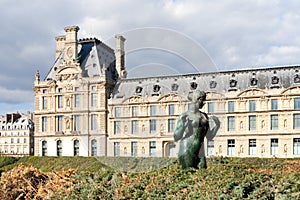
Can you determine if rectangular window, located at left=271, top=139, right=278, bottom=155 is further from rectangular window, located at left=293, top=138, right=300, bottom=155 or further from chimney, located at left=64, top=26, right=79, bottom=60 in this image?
chimney, located at left=64, top=26, right=79, bottom=60

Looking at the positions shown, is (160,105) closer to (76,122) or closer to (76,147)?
(76,122)

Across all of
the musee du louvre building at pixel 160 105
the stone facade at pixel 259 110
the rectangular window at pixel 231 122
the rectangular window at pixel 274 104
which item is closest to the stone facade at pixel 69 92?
the musee du louvre building at pixel 160 105

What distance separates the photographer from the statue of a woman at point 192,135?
10406mm

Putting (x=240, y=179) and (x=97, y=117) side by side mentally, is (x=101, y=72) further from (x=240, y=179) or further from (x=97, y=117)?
(x=240, y=179)

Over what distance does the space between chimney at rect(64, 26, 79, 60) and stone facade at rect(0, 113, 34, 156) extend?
33.7m

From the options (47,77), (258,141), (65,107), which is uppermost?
(47,77)

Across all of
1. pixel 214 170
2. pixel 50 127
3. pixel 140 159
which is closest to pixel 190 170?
pixel 214 170

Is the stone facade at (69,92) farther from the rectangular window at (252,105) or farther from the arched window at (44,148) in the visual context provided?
the rectangular window at (252,105)

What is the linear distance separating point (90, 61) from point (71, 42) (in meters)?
3.13

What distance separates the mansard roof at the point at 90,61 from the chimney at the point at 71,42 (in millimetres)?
786

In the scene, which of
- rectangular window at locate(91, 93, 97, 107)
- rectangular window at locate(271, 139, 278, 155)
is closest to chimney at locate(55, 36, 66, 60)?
rectangular window at locate(91, 93, 97, 107)

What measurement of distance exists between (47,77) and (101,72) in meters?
7.94

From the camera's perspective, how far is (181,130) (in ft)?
34.7

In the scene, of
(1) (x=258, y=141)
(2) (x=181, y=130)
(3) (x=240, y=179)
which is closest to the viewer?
(3) (x=240, y=179)
